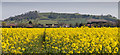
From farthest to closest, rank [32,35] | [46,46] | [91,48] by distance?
1. [32,35]
2. [46,46]
3. [91,48]

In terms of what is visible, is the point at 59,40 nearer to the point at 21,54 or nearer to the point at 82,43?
the point at 82,43

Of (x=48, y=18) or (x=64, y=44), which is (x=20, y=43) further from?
(x=48, y=18)

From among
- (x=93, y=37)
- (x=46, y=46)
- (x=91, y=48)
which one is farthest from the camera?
(x=93, y=37)

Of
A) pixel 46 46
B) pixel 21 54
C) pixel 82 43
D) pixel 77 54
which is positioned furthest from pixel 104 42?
pixel 21 54

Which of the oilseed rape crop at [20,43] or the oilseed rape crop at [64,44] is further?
the oilseed rape crop at [20,43]

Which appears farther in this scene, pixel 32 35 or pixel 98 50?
pixel 32 35

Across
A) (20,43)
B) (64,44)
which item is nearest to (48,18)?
(20,43)

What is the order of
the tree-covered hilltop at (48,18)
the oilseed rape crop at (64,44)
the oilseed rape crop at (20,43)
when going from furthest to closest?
the tree-covered hilltop at (48,18) → the oilseed rape crop at (20,43) → the oilseed rape crop at (64,44)

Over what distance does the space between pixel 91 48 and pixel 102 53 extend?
2.02ft

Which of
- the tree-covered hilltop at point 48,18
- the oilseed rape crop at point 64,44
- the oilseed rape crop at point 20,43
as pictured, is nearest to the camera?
the oilseed rape crop at point 64,44

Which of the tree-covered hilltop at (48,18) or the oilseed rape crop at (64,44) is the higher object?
the oilseed rape crop at (64,44)

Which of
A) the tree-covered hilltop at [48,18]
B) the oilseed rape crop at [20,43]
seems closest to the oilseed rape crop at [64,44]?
the oilseed rape crop at [20,43]

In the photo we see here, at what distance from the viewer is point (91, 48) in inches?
375

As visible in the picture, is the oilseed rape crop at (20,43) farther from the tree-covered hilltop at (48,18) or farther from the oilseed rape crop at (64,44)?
the tree-covered hilltop at (48,18)
